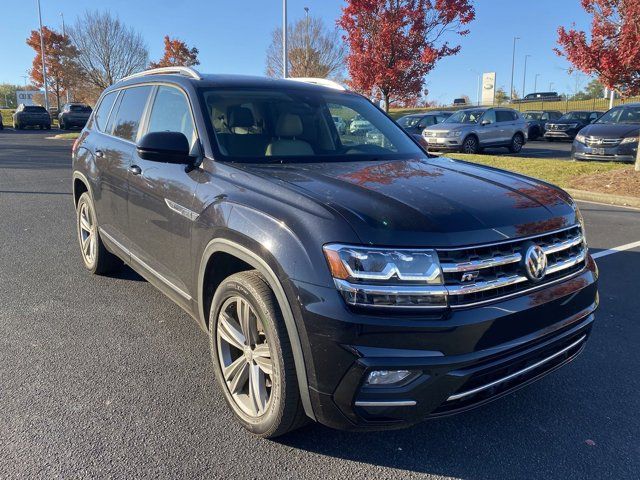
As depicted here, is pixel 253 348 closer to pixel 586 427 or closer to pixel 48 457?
pixel 48 457

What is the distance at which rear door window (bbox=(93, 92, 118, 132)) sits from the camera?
4.97 m

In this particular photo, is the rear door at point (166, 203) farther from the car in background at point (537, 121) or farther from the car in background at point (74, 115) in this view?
the car in background at point (74, 115)

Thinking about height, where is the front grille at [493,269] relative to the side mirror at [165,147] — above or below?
below

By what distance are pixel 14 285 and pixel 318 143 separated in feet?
10.6

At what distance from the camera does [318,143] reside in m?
3.70

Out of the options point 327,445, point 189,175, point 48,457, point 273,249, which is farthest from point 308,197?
point 48,457

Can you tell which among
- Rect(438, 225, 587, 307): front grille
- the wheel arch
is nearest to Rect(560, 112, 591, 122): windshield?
Rect(438, 225, 587, 307): front grille

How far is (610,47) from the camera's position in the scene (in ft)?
34.7

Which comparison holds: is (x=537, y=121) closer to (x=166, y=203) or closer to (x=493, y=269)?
(x=166, y=203)

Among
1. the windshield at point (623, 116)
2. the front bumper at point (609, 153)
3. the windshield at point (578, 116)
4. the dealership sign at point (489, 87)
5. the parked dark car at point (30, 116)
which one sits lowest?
the front bumper at point (609, 153)

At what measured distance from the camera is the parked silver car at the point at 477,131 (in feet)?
58.8

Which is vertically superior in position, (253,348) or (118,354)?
(253,348)

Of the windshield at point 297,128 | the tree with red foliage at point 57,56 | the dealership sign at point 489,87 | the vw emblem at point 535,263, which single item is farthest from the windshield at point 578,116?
the dealership sign at point 489,87

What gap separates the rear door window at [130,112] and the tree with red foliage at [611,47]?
9.58 metres
